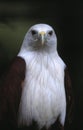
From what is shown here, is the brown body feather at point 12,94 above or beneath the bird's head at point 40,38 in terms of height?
beneath

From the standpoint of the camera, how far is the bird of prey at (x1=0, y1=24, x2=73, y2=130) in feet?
5.01

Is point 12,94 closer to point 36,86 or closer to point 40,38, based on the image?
point 36,86

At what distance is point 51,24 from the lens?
5.28 feet

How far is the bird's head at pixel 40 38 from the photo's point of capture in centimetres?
151

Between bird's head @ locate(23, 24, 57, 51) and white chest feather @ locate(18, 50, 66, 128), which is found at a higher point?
bird's head @ locate(23, 24, 57, 51)

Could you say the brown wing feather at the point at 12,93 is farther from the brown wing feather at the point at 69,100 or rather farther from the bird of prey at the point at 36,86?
the brown wing feather at the point at 69,100

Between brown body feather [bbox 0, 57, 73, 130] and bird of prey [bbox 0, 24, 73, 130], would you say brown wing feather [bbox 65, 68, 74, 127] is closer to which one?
bird of prey [bbox 0, 24, 73, 130]

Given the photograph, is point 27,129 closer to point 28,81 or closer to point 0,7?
point 28,81

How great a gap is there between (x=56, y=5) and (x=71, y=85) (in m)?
0.24

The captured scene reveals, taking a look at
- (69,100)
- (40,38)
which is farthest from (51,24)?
(69,100)

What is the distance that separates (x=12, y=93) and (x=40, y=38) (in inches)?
6.7

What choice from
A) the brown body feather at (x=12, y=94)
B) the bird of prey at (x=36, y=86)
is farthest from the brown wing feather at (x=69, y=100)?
the brown body feather at (x=12, y=94)

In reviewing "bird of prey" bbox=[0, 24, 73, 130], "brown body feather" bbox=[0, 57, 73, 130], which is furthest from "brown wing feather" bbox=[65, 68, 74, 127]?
"brown body feather" bbox=[0, 57, 73, 130]

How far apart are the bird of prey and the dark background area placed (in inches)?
2.2
